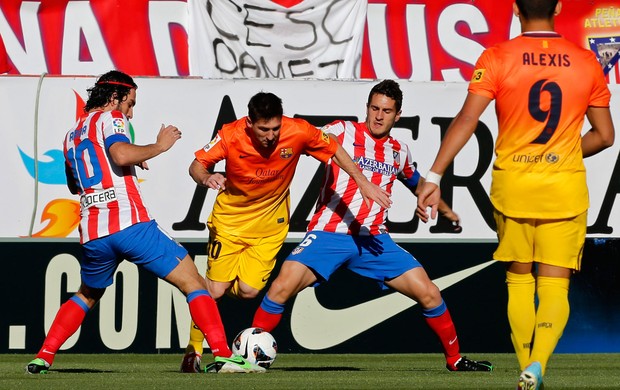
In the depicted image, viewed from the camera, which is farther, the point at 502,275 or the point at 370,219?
the point at 502,275

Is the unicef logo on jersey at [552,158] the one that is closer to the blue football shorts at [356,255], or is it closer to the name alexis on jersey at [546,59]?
the name alexis on jersey at [546,59]

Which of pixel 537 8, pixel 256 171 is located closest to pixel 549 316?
pixel 537 8

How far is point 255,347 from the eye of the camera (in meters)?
8.41

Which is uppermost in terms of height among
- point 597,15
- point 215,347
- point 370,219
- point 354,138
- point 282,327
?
point 597,15

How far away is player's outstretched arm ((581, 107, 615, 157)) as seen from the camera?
20.6 feet

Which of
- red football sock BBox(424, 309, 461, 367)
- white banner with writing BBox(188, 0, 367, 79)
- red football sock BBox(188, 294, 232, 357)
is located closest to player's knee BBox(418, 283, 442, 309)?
red football sock BBox(424, 309, 461, 367)

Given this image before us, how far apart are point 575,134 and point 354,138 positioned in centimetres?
319

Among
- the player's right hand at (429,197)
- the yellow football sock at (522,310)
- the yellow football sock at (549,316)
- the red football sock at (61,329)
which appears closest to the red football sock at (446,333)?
the red football sock at (61,329)

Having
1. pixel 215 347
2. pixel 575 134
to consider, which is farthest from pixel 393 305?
pixel 575 134

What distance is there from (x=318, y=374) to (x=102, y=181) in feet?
6.39

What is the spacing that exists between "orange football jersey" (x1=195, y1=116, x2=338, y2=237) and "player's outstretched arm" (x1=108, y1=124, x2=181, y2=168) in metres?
0.69

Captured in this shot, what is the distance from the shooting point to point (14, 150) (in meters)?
11.1

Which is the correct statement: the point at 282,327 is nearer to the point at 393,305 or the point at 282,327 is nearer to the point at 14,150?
the point at 393,305

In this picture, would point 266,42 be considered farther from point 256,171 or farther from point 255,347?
point 255,347
